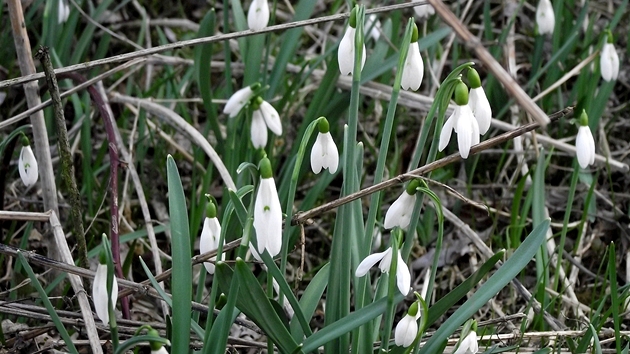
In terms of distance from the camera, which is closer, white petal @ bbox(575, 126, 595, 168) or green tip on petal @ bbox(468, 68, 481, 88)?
green tip on petal @ bbox(468, 68, 481, 88)

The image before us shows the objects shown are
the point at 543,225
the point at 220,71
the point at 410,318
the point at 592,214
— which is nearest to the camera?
the point at 410,318

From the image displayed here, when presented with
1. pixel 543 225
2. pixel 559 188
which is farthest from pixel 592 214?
pixel 543 225

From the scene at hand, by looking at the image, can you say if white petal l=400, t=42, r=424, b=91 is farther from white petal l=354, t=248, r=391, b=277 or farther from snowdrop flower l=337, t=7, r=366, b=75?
white petal l=354, t=248, r=391, b=277

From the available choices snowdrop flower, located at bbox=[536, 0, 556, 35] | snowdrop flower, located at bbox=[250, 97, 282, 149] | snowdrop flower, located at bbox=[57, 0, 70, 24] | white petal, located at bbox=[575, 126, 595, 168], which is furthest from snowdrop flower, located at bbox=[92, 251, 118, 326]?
snowdrop flower, located at bbox=[536, 0, 556, 35]

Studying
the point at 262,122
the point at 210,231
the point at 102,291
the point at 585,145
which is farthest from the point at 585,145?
the point at 102,291

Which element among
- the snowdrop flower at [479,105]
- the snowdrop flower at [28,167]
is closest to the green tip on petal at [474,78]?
the snowdrop flower at [479,105]

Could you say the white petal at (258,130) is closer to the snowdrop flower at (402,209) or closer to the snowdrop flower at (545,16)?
the snowdrop flower at (402,209)

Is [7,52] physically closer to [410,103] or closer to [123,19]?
[123,19]
